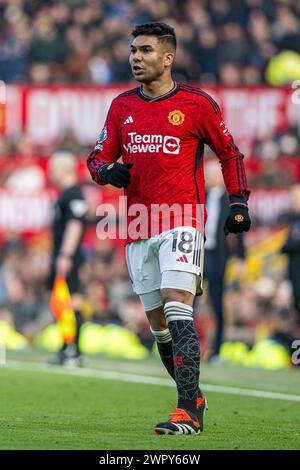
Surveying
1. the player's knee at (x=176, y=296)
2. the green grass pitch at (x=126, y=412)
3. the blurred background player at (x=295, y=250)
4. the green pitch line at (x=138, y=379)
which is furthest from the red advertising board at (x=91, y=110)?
the player's knee at (x=176, y=296)

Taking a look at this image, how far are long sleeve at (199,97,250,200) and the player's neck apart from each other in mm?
268

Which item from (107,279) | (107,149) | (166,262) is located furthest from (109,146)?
(107,279)

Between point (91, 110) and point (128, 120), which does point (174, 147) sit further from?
point (91, 110)

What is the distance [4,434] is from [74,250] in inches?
249

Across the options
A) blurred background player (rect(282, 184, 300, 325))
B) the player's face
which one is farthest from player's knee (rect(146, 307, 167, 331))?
blurred background player (rect(282, 184, 300, 325))

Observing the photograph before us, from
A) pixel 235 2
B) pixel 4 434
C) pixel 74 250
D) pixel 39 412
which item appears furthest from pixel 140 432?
pixel 235 2

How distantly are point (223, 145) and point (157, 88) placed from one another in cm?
54

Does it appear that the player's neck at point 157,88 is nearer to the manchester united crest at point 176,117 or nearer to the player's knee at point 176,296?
the manchester united crest at point 176,117

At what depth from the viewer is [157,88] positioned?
7840 millimetres

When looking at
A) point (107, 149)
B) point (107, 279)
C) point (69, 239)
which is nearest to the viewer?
point (107, 149)

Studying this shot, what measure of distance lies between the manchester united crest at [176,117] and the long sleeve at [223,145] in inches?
4.7

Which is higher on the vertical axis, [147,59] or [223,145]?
[147,59]

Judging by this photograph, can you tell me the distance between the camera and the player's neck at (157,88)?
7.83 m
